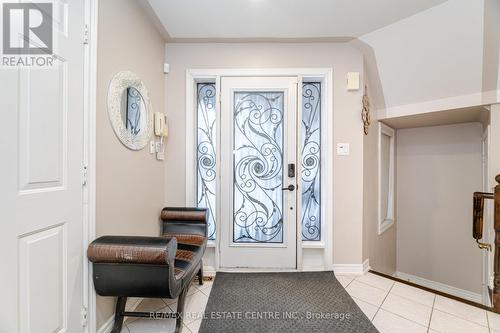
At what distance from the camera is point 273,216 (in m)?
2.61

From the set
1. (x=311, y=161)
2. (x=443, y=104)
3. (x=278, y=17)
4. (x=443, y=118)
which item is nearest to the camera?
(x=278, y=17)

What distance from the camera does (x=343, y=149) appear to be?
2582 mm

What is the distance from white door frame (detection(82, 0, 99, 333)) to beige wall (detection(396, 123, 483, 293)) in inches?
155

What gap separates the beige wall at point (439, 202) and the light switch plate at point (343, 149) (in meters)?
1.64

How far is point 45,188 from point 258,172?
181 centimetres

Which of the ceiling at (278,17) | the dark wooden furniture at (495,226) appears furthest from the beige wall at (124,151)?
the dark wooden furniture at (495,226)

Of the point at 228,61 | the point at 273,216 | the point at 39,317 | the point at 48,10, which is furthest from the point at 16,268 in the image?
the point at 228,61

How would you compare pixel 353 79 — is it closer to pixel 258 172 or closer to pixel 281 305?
pixel 258 172

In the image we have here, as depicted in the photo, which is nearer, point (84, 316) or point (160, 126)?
point (84, 316)

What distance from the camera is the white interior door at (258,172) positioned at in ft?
8.40

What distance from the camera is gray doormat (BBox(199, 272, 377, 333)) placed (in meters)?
1.71

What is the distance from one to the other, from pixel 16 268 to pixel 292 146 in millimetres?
2232

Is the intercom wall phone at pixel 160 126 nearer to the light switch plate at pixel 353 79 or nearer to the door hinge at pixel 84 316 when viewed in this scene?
the door hinge at pixel 84 316

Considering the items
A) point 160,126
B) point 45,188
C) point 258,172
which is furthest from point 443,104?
point 45,188
